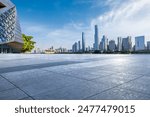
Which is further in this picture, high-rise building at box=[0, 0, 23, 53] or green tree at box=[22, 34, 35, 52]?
green tree at box=[22, 34, 35, 52]

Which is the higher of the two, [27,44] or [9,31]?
[9,31]

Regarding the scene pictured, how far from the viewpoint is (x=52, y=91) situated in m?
3.10

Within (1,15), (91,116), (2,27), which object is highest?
(1,15)

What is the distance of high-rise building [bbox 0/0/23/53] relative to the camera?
69.8 m

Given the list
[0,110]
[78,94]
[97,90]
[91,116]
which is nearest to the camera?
[91,116]

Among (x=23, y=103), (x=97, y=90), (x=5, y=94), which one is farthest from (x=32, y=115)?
(x=97, y=90)

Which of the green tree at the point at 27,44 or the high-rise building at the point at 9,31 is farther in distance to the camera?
the green tree at the point at 27,44

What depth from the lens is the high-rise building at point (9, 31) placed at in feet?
229

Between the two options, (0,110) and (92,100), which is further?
(92,100)

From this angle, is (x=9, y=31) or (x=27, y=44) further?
(x=27, y=44)

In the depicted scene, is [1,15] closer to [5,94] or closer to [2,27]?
[2,27]

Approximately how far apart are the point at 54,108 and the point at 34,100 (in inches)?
18.7

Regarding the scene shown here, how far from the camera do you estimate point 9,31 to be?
74812 mm

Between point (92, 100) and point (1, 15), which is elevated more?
point (1, 15)
